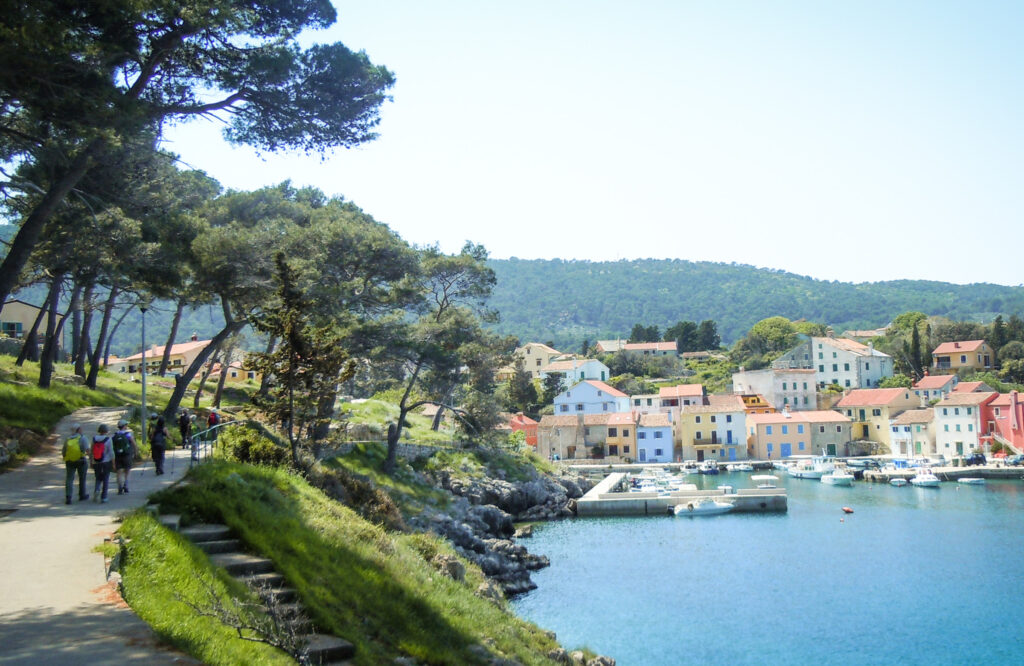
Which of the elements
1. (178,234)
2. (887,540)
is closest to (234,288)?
(178,234)

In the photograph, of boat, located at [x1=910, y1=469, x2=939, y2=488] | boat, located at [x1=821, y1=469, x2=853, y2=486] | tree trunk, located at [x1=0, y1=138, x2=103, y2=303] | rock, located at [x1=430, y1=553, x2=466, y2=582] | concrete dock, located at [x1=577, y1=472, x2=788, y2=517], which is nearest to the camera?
tree trunk, located at [x1=0, y1=138, x2=103, y2=303]

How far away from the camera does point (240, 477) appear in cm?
1695

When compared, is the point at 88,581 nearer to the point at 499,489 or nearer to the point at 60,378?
the point at 60,378

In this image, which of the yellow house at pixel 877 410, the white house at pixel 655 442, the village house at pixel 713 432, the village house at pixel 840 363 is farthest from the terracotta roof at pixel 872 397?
the white house at pixel 655 442

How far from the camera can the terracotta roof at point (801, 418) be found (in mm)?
89188

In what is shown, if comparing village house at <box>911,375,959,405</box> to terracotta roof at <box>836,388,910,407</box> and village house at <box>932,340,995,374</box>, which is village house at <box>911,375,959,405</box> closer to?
terracotta roof at <box>836,388,910,407</box>

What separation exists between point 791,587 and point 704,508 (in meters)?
19.8

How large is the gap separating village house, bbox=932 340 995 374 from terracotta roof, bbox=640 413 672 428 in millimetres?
45554

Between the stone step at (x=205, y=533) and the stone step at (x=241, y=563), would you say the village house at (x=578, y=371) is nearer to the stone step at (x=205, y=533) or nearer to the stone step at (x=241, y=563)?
the stone step at (x=205, y=533)

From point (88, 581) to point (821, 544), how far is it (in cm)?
3895

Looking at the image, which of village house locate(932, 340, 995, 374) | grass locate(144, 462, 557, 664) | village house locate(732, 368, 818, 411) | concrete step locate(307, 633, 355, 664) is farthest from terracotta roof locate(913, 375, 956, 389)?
concrete step locate(307, 633, 355, 664)

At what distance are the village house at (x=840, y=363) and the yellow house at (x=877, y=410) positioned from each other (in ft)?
64.1

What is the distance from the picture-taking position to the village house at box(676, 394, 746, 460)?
3469 inches

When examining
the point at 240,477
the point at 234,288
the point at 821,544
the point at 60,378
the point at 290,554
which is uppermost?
the point at 234,288
